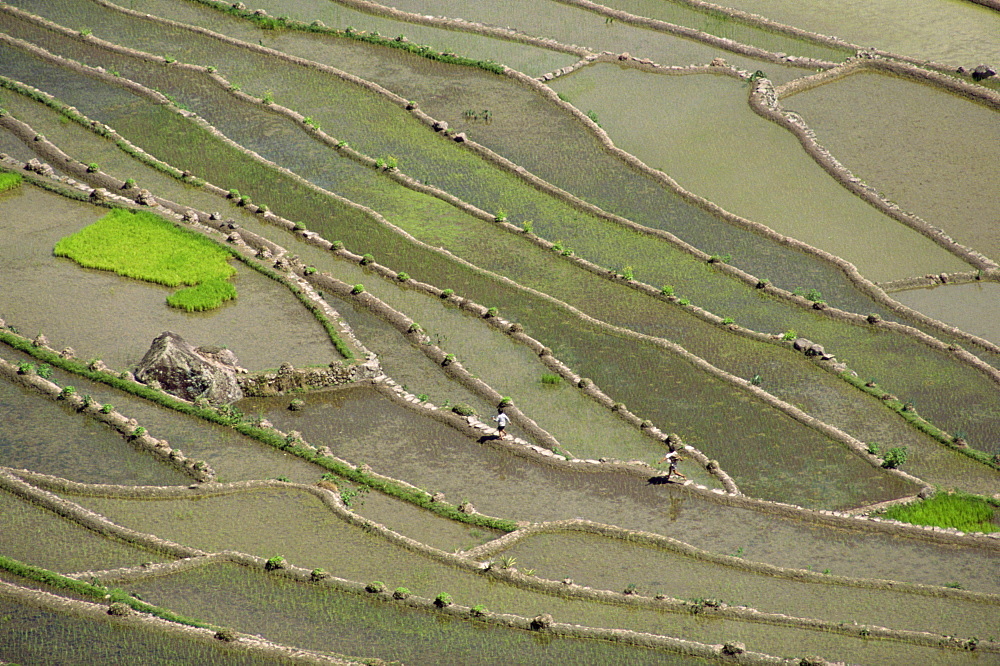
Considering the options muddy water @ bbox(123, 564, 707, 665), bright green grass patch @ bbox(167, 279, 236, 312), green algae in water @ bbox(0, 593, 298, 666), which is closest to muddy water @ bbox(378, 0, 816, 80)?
bright green grass patch @ bbox(167, 279, 236, 312)

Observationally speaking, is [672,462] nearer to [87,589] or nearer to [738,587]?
[738,587]

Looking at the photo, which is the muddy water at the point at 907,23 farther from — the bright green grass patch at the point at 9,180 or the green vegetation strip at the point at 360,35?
the bright green grass patch at the point at 9,180

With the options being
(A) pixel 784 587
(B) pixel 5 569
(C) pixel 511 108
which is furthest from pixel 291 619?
(C) pixel 511 108

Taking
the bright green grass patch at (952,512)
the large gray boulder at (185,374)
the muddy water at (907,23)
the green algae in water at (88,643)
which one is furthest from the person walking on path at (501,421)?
the muddy water at (907,23)

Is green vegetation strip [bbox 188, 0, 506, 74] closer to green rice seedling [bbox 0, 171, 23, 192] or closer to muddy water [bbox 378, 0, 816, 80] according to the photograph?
muddy water [bbox 378, 0, 816, 80]

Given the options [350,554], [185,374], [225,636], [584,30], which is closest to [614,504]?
[350,554]

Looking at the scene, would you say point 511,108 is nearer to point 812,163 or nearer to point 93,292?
point 812,163
